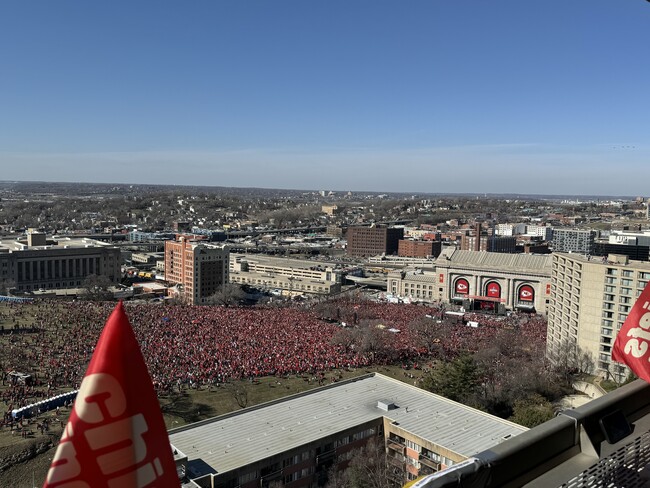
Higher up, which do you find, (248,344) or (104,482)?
(104,482)

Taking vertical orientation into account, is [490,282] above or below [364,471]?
below

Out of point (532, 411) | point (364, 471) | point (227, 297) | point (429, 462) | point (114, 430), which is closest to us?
point (114, 430)

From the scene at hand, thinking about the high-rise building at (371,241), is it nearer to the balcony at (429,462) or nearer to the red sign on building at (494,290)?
the red sign on building at (494,290)

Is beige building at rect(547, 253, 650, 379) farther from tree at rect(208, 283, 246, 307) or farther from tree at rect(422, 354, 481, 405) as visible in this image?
tree at rect(208, 283, 246, 307)

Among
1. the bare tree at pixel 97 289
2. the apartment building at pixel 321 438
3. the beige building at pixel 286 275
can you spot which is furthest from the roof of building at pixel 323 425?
the beige building at pixel 286 275

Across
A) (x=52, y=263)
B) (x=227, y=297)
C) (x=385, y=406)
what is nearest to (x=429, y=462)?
(x=385, y=406)

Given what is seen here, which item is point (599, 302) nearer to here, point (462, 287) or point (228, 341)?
point (228, 341)

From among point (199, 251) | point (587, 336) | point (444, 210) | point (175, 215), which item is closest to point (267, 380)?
point (587, 336)

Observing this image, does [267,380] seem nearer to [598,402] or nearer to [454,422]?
[454,422]
